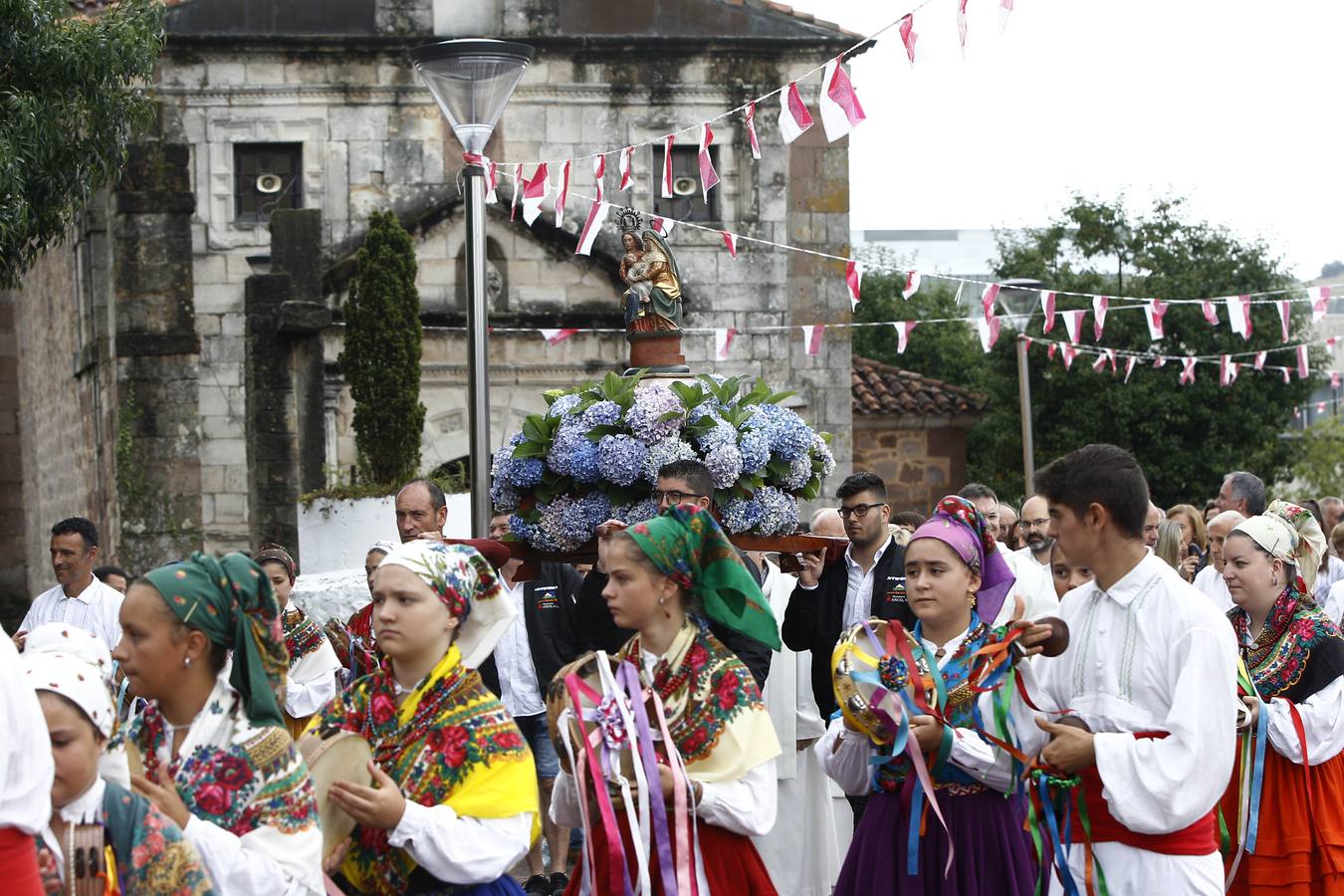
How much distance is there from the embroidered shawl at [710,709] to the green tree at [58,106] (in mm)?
8592

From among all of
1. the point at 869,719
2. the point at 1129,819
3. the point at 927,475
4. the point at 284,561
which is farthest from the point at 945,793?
the point at 927,475

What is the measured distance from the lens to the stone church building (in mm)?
18812

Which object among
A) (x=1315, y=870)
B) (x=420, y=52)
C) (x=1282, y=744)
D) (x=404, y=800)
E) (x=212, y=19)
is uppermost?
(x=212, y=19)

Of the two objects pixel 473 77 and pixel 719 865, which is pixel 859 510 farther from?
pixel 719 865

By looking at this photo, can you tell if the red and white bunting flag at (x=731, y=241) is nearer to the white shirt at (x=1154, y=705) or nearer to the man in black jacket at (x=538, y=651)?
the man in black jacket at (x=538, y=651)

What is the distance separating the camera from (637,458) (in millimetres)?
7441

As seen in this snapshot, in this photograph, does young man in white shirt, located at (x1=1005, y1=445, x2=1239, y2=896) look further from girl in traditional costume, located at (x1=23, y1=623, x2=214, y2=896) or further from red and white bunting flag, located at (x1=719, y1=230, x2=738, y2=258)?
red and white bunting flag, located at (x1=719, y1=230, x2=738, y2=258)

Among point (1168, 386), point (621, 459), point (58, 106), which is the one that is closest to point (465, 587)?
point (621, 459)

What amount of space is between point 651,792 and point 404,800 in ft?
2.93

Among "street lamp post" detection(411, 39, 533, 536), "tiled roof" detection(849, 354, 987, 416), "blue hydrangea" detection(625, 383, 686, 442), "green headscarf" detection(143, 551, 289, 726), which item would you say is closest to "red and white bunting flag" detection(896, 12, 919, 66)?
"street lamp post" detection(411, 39, 533, 536)

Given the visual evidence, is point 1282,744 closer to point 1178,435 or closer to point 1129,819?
point 1129,819

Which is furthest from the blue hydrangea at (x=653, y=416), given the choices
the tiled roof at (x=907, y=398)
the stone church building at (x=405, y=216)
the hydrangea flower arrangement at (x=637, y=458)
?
the tiled roof at (x=907, y=398)

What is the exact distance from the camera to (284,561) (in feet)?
29.3

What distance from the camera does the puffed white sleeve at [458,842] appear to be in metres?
4.52
